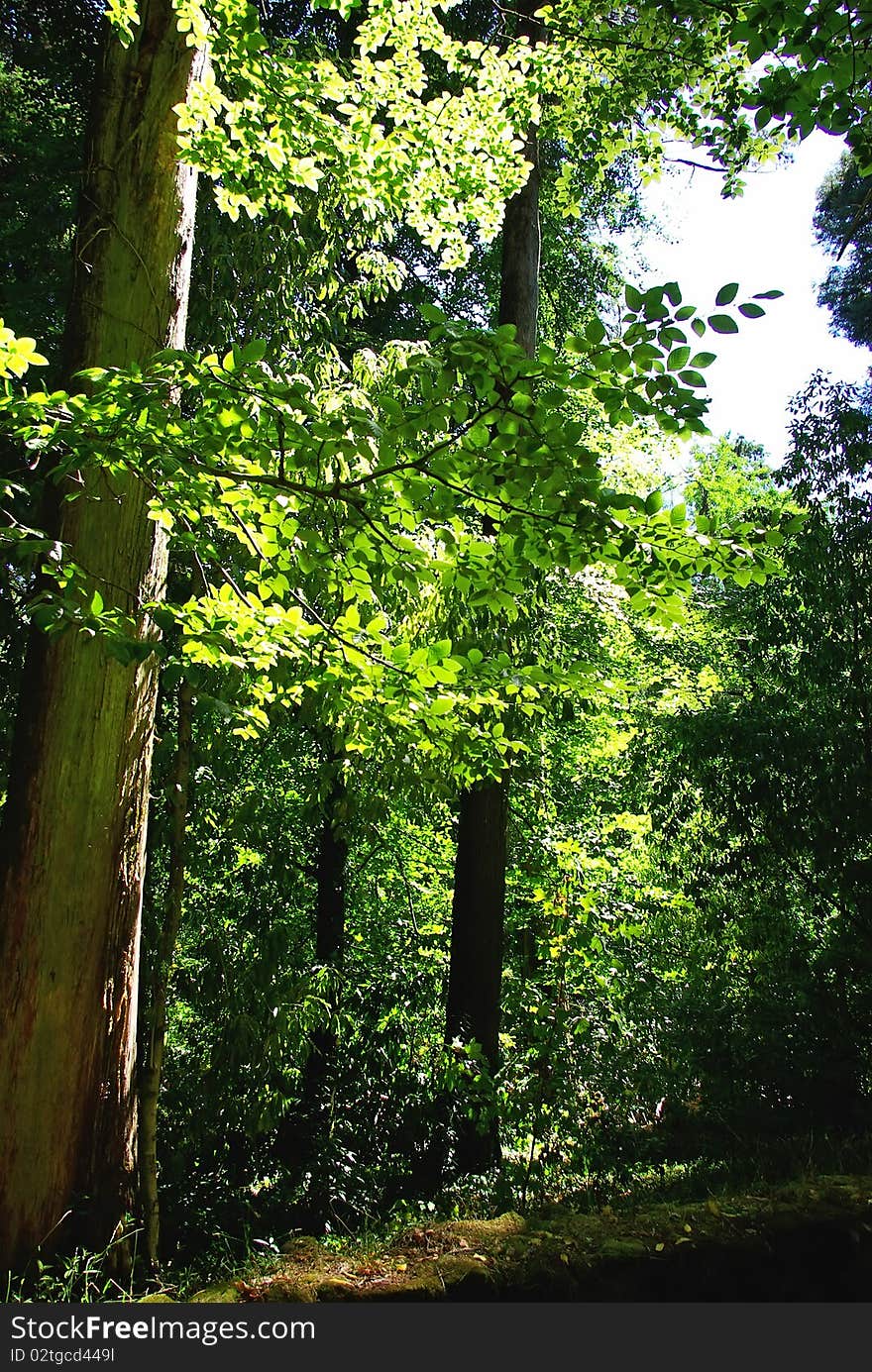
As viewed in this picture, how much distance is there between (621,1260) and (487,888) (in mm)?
3398

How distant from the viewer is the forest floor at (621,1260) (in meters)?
2.84

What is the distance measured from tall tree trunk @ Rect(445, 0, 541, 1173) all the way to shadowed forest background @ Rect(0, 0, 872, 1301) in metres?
0.04

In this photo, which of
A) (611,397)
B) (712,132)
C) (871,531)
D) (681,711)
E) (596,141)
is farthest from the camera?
(681,711)

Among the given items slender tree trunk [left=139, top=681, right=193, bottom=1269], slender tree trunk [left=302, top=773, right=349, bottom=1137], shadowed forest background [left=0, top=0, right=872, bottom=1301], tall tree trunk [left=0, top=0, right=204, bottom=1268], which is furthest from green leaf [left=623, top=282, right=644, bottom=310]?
slender tree trunk [left=302, top=773, right=349, bottom=1137]

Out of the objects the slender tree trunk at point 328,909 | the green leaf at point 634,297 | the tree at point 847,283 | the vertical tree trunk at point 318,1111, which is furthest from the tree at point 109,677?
the tree at point 847,283

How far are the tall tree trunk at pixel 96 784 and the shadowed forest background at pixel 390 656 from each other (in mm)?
16

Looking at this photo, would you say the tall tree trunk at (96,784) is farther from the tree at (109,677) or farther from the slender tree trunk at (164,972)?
the slender tree trunk at (164,972)

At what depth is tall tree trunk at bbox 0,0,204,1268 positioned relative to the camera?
2.89 meters

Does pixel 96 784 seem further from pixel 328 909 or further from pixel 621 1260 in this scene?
pixel 328 909

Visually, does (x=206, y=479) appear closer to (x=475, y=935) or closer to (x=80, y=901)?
(x=80, y=901)

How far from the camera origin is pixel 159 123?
359cm

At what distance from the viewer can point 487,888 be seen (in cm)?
637
